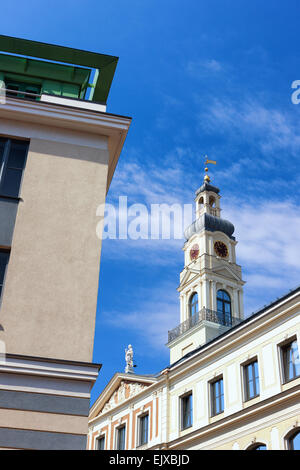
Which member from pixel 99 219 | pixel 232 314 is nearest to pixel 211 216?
pixel 232 314

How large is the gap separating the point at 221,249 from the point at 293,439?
102 feet

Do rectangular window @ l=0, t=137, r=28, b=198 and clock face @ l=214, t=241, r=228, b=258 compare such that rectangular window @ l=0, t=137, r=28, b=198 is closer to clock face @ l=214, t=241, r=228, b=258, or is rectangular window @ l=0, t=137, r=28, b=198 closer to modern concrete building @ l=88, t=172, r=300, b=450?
modern concrete building @ l=88, t=172, r=300, b=450

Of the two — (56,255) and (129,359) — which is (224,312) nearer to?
(129,359)

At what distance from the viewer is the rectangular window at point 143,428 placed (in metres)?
30.4

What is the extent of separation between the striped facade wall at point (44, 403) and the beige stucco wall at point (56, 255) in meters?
0.35

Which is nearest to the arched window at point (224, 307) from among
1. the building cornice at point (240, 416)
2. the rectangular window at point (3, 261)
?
the building cornice at point (240, 416)

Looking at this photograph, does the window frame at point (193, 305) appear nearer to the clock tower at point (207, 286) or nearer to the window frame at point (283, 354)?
the clock tower at point (207, 286)

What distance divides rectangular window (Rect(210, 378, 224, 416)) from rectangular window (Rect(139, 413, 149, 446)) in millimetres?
5880

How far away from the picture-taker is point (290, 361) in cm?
2272

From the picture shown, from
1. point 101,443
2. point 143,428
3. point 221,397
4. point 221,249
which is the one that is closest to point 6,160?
point 221,397
